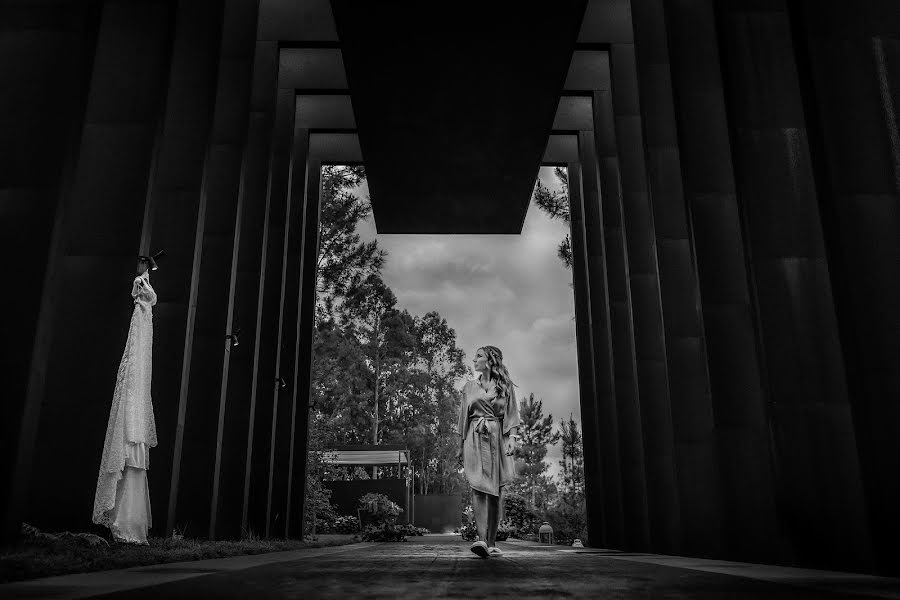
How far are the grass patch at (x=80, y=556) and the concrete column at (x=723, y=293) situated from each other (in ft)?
19.8

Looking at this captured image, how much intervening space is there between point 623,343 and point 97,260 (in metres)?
11.3

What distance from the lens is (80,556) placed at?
5969 millimetres

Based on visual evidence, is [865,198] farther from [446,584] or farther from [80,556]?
[80,556]

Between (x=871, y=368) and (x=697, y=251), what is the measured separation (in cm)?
381

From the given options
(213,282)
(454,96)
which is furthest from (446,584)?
(454,96)

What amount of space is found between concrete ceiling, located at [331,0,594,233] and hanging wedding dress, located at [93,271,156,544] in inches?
266

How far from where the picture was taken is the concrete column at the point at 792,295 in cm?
650

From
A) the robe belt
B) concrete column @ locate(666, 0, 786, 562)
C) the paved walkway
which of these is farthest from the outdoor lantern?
the paved walkway

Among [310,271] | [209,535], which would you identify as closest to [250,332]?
[209,535]

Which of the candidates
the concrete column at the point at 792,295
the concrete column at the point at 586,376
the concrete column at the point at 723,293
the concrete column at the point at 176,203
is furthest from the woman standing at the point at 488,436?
the concrete column at the point at 586,376

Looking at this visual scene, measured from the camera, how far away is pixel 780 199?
7512mm

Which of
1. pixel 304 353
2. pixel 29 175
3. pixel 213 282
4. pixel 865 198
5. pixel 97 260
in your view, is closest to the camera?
pixel 865 198

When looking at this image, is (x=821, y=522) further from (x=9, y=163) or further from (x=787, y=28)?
(x=9, y=163)

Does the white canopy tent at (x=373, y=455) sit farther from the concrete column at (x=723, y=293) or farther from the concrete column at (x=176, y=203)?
the concrete column at (x=723, y=293)
